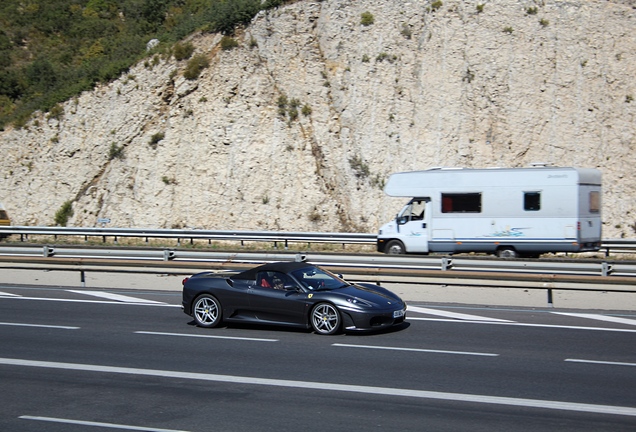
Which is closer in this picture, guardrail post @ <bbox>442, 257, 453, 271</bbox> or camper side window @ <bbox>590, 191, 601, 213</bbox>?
guardrail post @ <bbox>442, 257, 453, 271</bbox>

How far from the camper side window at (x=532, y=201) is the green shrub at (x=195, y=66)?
61.5 feet

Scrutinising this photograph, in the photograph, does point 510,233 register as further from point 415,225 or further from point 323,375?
point 323,375

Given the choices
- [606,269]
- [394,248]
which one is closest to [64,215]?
[394,248]

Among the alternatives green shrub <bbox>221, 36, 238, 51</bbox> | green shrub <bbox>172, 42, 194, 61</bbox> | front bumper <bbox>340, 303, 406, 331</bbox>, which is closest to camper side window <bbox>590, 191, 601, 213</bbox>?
front bumper <bbox>340, 303, 406, 331</bbox>

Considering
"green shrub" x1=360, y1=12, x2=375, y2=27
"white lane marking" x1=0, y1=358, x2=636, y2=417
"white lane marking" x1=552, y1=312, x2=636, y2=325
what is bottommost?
"white lane marking" x1=0, y1=358, x2=636, y2=417

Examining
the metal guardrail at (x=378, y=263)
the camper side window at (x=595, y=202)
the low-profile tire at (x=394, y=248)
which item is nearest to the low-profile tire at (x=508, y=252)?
the camper side window at (x=595, y=202)

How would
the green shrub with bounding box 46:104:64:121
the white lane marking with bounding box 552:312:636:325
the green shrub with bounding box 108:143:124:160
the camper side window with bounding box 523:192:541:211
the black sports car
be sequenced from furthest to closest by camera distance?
the green shrub with bounding box 46:104:64:121, the green shrub with bounding box 108:143:124:160, the camper side window with bounding box 523:192:541:211, the white lane marking with bounding box 552:312:636:325, the black sports car

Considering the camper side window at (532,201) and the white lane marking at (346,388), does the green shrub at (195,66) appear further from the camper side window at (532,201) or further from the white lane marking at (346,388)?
the white lane marking at (346,388)

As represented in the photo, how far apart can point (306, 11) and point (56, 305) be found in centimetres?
2408

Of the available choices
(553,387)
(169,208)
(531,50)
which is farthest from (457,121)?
(553,387)

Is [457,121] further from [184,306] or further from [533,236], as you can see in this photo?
[184,306]

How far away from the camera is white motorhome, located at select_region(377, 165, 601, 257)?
2300 centimetres

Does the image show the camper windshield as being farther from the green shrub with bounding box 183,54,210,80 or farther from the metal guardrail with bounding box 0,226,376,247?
the green shrub with bounding box 183,54,210,80

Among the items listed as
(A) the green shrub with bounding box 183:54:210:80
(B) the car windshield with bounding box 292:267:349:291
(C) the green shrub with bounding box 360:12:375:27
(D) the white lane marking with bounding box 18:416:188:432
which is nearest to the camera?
(D) the white lane marking with bounding box 18:416:188:432
